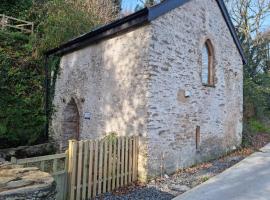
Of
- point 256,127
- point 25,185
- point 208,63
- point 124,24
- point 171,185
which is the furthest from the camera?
point 256,127

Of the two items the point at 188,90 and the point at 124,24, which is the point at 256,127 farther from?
the point at 124,24

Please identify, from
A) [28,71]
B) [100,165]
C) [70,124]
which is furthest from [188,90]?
[28,71]

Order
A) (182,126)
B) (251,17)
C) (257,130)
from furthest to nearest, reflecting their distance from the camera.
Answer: (251,17)
(257,130)
(182,126)

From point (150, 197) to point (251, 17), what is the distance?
22090mm

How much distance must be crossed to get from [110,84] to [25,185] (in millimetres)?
6221

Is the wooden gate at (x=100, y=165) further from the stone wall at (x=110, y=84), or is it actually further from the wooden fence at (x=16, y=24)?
the wooden fence at (x=16, y=24)

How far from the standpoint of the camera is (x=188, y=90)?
10.3m

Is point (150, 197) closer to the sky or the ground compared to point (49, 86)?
closer to the ground

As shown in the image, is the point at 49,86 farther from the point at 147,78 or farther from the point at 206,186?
the point at 206,186

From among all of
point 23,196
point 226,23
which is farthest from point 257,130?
point 23,196

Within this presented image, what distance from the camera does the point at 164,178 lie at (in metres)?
8.69

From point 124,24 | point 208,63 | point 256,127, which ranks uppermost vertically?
point 124,24

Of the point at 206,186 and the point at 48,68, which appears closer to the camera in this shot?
the point at 206,186

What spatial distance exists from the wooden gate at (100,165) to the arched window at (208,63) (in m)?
4.68
